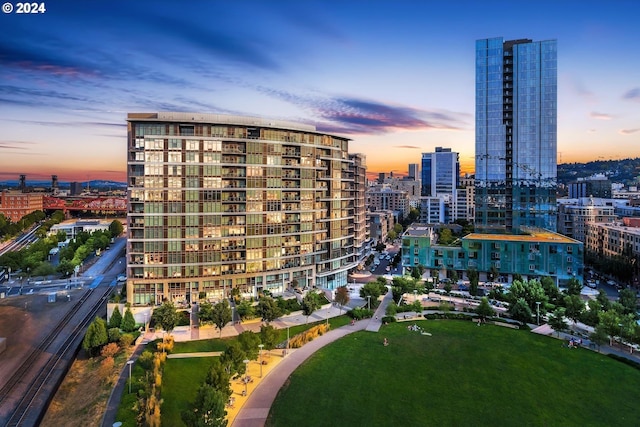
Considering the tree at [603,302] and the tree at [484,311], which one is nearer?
the tree at [603,302]

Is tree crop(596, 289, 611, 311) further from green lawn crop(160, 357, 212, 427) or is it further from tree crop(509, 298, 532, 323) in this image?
green lawn crop(160, 357, 212, 427)

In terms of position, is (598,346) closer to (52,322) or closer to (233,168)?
(233,168)

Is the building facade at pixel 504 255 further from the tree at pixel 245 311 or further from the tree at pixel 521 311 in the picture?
the tree at pixel 245 311

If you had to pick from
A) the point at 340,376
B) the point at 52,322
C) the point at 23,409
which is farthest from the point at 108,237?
the point at 340,376

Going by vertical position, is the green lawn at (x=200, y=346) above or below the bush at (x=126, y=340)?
below

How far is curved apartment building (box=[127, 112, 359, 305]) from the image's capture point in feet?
222

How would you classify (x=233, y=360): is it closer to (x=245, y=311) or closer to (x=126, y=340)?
(x=126, y=340)

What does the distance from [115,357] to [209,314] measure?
12397 millimetres

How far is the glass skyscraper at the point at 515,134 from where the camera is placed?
102375mm

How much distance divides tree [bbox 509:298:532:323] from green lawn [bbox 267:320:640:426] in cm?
622

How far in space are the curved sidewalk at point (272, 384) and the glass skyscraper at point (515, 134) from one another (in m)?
64.5

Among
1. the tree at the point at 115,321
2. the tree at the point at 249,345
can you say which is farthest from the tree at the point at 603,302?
the tree at the point at 115,321

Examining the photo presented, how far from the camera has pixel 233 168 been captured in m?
72.9

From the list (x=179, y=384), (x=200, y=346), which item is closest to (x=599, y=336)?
(x=179, y=384)
